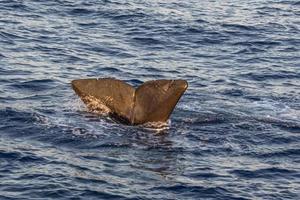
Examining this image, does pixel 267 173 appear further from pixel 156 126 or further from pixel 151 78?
pixel 151 78

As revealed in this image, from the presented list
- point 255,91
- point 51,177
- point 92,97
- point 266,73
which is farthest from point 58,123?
point 266,73

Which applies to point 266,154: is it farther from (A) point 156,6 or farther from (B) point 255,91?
(A) point 156,6

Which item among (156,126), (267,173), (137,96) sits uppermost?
(137,96)

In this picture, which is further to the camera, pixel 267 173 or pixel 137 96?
pixel 137 96

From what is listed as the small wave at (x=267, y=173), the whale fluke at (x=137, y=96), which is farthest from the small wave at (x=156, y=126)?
the small wave at (x=267, y=173)

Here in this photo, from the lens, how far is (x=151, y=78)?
25672 millimetres

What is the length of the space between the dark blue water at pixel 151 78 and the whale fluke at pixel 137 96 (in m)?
0.45

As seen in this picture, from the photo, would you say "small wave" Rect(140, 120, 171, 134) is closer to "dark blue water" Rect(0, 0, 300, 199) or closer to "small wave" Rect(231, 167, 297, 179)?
"dark blue water" Rect(0, 0, 300, 199)

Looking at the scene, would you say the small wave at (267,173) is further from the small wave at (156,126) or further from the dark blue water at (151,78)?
the small wave at (156,126)

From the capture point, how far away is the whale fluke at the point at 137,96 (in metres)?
19.8

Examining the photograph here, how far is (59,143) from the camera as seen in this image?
61.3 ft

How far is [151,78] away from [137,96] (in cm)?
579

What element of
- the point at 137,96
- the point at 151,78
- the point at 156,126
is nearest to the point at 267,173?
the point at 156,126

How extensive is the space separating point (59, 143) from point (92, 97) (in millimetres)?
1961
